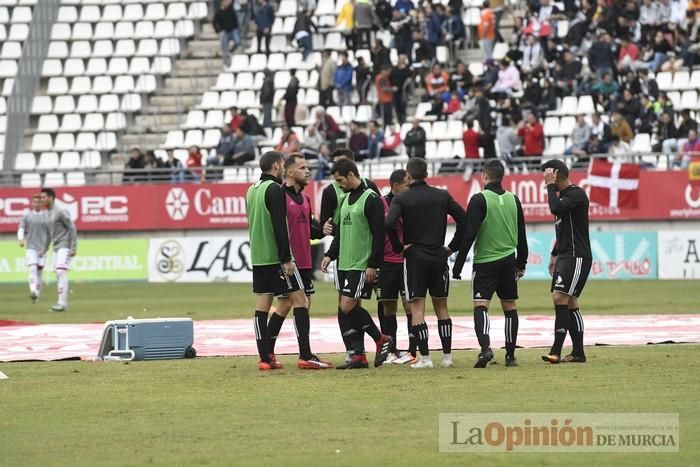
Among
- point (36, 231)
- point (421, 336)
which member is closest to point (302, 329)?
point (421, 336)

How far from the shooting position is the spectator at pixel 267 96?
42.8 m

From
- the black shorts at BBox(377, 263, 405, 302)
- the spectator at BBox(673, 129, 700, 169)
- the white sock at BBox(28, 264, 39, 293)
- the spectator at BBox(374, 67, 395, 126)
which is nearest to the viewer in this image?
the black shorts at BBox(377, 263, 405, 302)

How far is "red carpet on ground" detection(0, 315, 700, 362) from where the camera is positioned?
18562mm

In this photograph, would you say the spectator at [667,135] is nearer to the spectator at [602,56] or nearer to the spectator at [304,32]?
the spectator at [602,56]

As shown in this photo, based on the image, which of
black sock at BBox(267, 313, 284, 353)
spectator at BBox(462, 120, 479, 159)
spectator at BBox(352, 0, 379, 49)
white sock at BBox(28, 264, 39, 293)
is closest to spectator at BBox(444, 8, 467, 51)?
spectator at BBox(352, 0, 379, 49)

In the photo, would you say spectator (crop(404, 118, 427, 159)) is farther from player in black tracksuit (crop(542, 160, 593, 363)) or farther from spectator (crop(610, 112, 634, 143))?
player in black tracksuit (crop(542, 160, 593, 363))

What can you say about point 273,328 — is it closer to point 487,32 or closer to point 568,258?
point 568,258

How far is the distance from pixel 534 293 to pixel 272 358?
52.3 feet

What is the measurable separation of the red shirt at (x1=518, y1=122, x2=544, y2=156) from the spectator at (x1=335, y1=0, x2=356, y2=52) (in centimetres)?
811

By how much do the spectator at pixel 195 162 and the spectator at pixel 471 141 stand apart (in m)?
7.80

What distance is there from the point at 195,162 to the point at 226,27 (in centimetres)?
638

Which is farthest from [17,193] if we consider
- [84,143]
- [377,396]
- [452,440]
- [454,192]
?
[452,440]

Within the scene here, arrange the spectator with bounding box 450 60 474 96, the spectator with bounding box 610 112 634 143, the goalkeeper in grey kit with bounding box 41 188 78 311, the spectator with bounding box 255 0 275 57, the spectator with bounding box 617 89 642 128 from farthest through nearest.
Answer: the spectator with bounding box 255 0 275 57 → the spectator with bounding box 450 60 474 96 → the spectator with bounding box 617 89 642 128 → the spectator with bounding box 610 112 634 143 → the goalkeeper in grey kit with bounding box 41 188 78 311

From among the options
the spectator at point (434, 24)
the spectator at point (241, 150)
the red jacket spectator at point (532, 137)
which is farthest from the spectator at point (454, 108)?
the spectator at point (241, 150)
